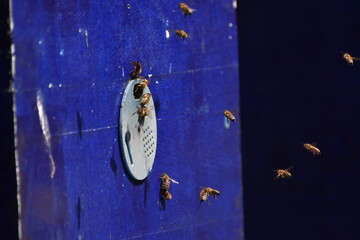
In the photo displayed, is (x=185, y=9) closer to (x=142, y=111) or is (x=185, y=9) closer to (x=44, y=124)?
(x=142, y=111)

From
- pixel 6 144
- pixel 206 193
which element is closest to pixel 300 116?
pixel 206 193

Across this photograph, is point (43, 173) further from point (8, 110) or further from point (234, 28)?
point (234, 28)

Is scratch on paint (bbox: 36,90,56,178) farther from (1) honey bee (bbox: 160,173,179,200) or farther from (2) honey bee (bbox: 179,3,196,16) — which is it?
(2) honey bee (bbox: 179,3,196,16)

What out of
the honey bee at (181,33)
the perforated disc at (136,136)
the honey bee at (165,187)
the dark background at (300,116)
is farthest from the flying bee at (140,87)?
the dark background at (300,116)

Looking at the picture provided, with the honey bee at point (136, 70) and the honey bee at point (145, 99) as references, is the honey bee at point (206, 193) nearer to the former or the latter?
the honey bee at point (145, 99)

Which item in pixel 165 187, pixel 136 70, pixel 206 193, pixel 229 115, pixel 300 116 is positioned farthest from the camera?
pixel 300 116
